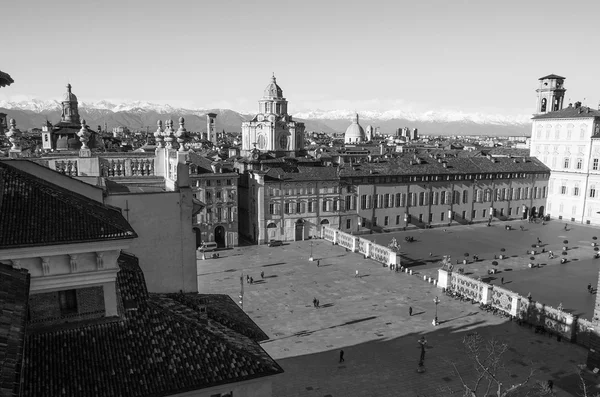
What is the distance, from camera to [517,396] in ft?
85.6

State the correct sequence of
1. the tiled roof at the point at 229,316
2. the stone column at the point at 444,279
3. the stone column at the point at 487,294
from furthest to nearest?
the stone column at the point at 444,279 < the stone column at the point at 487,294 < the tiled roof at the point at 229,316

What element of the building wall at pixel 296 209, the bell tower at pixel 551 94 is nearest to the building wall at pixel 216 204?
the building wall at pixel 296 209

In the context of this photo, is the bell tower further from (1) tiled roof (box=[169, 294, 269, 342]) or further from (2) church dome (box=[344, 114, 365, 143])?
(1) tiled roof (box=[169, 294, 269, 342])

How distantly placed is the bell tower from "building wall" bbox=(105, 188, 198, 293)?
344 ft

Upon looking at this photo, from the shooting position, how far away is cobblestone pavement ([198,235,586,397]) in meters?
29.4

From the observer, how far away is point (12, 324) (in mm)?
9094

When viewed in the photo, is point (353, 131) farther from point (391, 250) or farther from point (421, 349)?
point (421, 349)

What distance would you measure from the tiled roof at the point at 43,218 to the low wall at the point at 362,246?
1792 inches

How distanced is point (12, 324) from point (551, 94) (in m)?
115

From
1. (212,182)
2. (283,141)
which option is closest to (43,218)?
(212,182)

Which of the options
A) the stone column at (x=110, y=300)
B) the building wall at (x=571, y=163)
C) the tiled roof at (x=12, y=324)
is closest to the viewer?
the tiled roof at (x=12, y=324)

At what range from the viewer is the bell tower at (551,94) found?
338 feet

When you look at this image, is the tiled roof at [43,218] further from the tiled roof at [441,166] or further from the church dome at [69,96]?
the church dome at [69,96]

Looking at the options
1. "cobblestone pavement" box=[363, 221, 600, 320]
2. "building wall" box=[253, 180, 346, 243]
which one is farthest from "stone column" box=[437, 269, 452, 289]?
"building wall" box=[253, 180, 346, 243]
